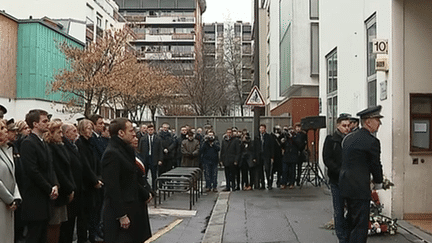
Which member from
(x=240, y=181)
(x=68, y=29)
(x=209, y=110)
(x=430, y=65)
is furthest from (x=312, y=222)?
(x=68, y=29)

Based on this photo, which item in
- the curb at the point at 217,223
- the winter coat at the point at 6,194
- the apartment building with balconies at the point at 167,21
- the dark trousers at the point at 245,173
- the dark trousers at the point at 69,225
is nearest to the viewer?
the winter coat at the point at 6,194

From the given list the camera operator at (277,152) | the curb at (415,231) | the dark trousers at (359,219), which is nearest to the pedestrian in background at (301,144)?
the camera operator at (277,152)

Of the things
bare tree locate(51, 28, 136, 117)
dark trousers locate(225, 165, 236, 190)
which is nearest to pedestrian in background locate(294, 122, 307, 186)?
dark trousers locate(225, 165, 236, 190)

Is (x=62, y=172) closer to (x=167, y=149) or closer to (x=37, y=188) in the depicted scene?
(x=37, y=188)

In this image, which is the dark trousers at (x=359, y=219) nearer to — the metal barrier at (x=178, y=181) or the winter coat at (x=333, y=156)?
the winter coat at (x=333, y=156)

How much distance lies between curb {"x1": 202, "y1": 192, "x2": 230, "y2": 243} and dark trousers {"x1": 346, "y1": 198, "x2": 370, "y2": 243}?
269cm

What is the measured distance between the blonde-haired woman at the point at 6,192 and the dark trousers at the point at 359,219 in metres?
4.04

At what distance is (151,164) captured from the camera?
16.1 meters

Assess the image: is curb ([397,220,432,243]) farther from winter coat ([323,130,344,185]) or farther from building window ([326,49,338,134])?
building window ([326,49,338,134])

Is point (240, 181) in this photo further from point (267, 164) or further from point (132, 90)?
point (132, 90)

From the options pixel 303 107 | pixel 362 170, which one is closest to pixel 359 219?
pixel 362 170

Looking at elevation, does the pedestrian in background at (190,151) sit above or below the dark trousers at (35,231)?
above

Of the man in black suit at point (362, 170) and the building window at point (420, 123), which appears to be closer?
the man in black suit at point (362, 170)

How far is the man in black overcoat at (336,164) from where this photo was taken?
780cm
